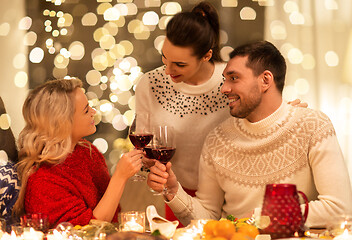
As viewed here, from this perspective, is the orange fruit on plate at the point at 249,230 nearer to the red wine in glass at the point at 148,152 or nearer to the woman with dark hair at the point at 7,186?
the red wine in glass at the point at 148,152

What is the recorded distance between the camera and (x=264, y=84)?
1.99 meters

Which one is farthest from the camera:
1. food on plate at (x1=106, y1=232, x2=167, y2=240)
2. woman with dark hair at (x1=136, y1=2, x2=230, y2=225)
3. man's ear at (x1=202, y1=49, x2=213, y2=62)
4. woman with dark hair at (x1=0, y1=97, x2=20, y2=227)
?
woman with dark hair at (x1=136, y1=2, x2=230, y2=225)

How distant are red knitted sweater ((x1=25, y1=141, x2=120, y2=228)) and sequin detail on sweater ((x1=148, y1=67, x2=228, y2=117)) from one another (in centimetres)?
52

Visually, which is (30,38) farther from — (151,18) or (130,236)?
(130,236)

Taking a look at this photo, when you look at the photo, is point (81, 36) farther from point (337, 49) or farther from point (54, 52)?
point (337, 49)

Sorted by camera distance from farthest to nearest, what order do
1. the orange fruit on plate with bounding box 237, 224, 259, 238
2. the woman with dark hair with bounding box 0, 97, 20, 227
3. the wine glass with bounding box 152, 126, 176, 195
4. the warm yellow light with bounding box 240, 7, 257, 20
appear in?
the warm yellow light with bounding box 240, 7, 257, 20
the woman with dark hair with bounding box 0, 97, 20, 227
the wine glass with bounding box 152, 126, 176, 195
the orange fruit on plate with bounding box 237, 224, 259, 238

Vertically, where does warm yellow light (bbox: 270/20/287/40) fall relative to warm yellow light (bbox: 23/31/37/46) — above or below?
below

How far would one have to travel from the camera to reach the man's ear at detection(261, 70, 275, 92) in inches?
77.9

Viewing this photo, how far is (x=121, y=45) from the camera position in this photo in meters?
4.22

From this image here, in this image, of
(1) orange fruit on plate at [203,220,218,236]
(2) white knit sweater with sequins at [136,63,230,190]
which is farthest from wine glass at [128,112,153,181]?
(1) orange fruit on plate at [203,220,218,236]

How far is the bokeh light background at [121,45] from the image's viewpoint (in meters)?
3.95

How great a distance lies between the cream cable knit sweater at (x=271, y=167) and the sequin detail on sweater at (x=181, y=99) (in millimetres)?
233

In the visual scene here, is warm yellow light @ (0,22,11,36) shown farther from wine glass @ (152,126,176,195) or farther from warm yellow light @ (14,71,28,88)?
wine glass @ (152,126,176,195)

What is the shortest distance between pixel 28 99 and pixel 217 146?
83cm
